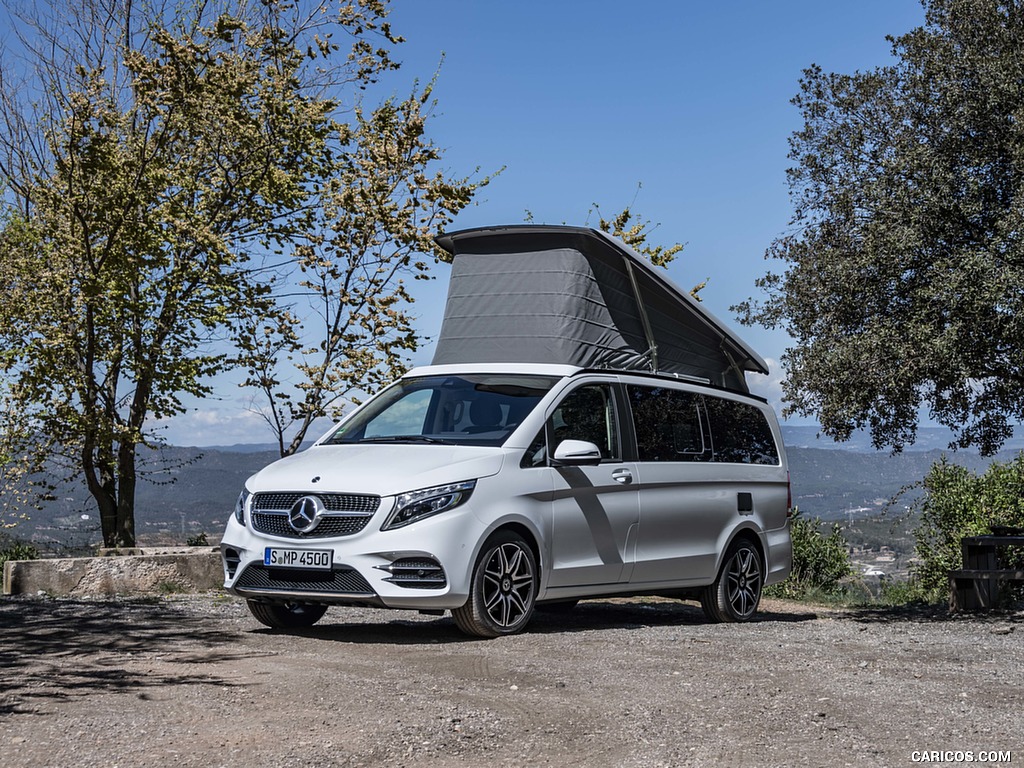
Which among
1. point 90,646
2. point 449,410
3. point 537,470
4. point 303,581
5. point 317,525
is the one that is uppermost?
point 449,410

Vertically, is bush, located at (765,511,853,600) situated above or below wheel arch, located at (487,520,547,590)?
below

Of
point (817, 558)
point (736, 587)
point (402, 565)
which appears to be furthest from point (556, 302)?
point (817, 558)

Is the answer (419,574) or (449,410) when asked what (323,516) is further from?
(449,410)

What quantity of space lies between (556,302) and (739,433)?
2.60 m

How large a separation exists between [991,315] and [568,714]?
765cm

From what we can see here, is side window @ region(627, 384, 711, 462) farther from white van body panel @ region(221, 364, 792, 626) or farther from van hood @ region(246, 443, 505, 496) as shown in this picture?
van hood @ region(246, 443, 505, 496)

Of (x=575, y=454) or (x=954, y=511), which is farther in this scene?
(x=954, y=511)

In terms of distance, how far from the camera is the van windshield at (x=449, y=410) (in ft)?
29.8

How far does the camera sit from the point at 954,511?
22484 millimetres

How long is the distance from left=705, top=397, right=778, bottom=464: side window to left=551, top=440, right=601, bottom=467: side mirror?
2435 mm

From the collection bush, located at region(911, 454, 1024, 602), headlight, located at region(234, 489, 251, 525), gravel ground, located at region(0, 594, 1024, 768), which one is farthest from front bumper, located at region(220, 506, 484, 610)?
bush, located at region(911, 454, 1024, 602)

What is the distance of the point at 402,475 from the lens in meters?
8.23

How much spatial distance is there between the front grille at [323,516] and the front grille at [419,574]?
39 centimetres

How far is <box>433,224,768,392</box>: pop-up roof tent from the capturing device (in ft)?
33.6
